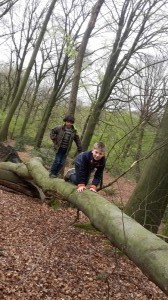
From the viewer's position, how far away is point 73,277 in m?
5.11

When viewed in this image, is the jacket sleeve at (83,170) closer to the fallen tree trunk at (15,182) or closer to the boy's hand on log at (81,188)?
the boy's hand on log at (81,188)

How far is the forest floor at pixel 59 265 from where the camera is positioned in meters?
4.53

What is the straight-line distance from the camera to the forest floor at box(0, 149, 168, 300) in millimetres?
4531

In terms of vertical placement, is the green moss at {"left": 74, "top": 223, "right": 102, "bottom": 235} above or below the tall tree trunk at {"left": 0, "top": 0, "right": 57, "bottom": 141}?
below

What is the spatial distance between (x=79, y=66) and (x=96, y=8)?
1.82 meters

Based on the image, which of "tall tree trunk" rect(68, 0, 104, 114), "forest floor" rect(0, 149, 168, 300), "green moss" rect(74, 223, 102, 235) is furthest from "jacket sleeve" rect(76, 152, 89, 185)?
"tall tree trunk" rect(68, 0, 104, 114)

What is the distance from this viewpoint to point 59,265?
5391 millimetres

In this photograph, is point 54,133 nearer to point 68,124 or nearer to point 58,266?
point 68,124

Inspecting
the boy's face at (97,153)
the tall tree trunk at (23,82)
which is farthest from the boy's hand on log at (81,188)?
the tall tree trunk at (23,82)

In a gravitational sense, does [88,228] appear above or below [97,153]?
below

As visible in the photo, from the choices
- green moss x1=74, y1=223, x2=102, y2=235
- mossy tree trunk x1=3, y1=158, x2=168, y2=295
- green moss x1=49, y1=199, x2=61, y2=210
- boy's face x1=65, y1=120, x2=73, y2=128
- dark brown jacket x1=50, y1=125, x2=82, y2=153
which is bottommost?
green moss x1=49, y1=199, x2=61, y2=210

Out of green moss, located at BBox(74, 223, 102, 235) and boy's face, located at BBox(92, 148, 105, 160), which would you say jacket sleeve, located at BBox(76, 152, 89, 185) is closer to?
boy's face, located at BBox(92, 148, 105, 160)

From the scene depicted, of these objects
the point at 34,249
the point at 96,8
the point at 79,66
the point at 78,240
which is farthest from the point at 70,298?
the point at 96,8

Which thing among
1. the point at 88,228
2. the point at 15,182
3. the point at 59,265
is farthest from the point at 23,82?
the point at 59,265
